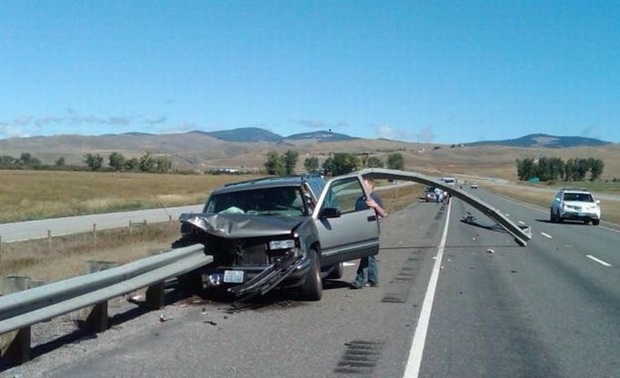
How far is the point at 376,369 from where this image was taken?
7547 mm

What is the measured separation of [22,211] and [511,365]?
132 ft

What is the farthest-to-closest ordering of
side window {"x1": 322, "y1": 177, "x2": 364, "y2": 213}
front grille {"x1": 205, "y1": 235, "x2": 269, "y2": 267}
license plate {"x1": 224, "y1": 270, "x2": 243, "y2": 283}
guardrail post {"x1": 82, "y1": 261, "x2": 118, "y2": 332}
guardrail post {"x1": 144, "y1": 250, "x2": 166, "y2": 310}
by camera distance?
side window {"x1": 322, "y1": 177, "x2": 364, "y2": 213}, front grille {"x1": 205, "y1": 235, "x2": 269, "y2": 267}, license plate {"x1": 224, "y1": 270, "x2": 243, "y2": 283}, guardrail post {"x1": 144, "y1": 250, "x2": 166, "y2": 310}, guardrail post {"x1": 82, "y1": 261, "x2": 118, "y2": 332}

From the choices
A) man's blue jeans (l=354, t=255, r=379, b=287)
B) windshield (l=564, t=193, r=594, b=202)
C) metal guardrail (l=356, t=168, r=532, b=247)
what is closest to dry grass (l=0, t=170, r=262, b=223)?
metal guardrail (l=356, t=168, r=532, b=247)

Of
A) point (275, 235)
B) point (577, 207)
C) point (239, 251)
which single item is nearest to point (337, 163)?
point (577, 207)

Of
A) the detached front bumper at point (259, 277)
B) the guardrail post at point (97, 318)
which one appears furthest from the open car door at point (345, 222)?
the guardrail post at point (97, 318)

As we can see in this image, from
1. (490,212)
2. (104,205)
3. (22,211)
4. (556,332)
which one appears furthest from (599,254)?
(104,205)

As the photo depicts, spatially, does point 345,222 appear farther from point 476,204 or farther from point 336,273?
point 476,204

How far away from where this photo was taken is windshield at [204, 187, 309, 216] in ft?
42.1

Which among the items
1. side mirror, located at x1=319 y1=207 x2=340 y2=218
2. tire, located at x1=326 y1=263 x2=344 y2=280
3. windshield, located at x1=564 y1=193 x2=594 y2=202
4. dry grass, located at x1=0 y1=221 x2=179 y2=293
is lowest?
dry grass, located at x1=0 y1=221 x2=179 y2=293

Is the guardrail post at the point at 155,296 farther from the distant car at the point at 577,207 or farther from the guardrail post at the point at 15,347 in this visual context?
the distant car at the point at 577,207

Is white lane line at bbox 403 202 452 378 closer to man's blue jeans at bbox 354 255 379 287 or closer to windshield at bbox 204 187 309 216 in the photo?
man's blue jeans at bbox 354 255 379 287

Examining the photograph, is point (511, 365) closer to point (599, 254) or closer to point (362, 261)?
point (362, 261)

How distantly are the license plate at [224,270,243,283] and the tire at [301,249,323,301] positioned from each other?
3.20 feet

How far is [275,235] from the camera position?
11.2 metres
